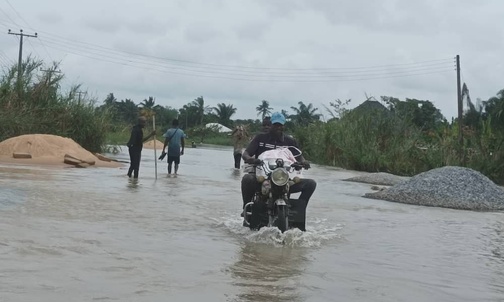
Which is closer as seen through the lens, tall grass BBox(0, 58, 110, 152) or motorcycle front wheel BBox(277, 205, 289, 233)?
motorcycle front wheel BBox(277, 205, 289, 233)

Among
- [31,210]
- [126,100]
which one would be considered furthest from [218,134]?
[31,210]

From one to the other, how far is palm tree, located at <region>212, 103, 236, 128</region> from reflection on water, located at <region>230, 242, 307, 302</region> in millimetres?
96853

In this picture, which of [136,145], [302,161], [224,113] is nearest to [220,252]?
[302,161]

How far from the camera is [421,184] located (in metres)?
15.2

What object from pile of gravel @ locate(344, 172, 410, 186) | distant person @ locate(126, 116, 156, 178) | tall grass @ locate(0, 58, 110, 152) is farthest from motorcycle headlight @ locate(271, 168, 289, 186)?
tall grass @ locate(0, 58, 110, 152)

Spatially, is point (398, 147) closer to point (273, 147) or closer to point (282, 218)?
point (273, 147)

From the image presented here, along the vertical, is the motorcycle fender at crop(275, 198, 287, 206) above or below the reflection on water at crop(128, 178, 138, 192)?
above

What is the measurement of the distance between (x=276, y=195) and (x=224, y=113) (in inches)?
3815

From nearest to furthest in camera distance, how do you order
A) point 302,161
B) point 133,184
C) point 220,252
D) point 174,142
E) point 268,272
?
1. point 268,272
2. point 220,252
3. point 302,161
4. point 133,184
5. point 174,142

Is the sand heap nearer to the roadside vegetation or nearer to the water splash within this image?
the roadside vegetation

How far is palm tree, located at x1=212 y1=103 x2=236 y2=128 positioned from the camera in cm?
10456

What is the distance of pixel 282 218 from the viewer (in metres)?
7.82

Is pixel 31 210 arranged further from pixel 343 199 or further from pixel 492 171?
pixel 492 171

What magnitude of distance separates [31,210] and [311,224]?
150 inches
